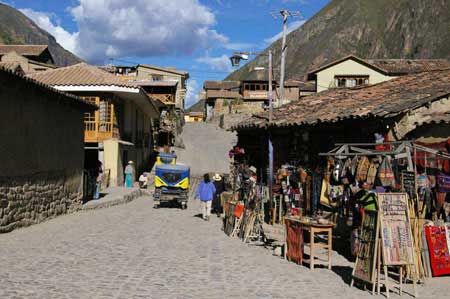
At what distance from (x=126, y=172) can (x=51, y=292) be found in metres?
23.1

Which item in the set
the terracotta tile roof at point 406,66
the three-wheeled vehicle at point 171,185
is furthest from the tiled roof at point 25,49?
the three-wheeled vehicle at point 171,185

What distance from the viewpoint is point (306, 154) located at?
15070 mm

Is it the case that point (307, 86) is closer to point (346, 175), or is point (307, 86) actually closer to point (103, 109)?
point (103, 109)

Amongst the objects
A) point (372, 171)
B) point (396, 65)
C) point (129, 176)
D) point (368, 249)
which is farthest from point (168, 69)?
point (368, 249)

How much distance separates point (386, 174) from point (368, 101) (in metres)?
4.59

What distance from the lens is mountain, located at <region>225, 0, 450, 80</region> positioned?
310 ft

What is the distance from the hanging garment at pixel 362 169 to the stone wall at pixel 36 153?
8.08 metres

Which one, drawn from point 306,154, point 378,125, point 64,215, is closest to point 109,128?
point 64,215

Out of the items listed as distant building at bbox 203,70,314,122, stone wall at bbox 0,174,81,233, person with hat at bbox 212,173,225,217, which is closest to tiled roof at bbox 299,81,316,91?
distant building at bbox 203,70,314,122

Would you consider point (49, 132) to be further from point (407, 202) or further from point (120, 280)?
point (407, 202)

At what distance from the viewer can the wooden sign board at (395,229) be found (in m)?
7.98

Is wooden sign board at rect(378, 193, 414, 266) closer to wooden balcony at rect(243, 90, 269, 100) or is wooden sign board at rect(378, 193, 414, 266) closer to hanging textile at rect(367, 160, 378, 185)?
hanging textile at rect(367, 160, 378, 185)

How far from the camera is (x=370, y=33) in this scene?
127 m

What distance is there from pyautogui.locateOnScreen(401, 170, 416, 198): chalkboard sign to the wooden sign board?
1.06 m
